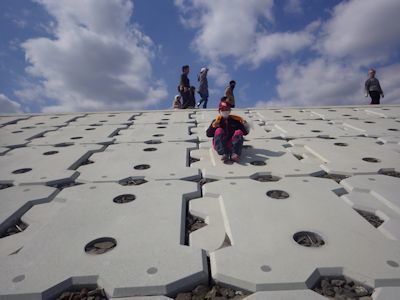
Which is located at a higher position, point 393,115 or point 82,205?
point 393,115

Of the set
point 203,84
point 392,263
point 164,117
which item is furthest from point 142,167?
point 203,84

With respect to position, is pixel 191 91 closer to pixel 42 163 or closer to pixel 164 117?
pixel 164 117

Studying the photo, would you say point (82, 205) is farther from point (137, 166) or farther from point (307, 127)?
point (307, 127)

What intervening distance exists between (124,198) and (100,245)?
560 mm

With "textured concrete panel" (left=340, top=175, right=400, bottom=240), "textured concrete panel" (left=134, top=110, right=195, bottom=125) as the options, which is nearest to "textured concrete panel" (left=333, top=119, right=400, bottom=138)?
"textured concrete panel" (left=340, top=175, right=400, bottom=240)

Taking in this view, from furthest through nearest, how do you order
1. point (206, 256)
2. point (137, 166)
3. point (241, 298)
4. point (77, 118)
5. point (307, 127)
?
1. point (77, 118)
2. point (307, 127)
3. point (137, 166)
4. point (206, 256)
5. point (241, 298)

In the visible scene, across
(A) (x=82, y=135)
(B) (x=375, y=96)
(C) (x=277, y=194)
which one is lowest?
(C) (x=277, y=194)

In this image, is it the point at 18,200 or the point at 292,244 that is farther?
the point at 18,200

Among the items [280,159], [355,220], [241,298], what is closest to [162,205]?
[241,298]

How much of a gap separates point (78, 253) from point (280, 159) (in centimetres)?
191

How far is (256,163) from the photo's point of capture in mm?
2660

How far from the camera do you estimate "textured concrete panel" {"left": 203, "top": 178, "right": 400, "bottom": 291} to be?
1.16 m

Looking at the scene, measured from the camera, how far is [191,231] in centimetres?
161

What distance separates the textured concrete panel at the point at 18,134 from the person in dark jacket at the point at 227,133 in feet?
8.01
